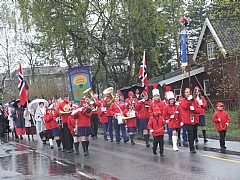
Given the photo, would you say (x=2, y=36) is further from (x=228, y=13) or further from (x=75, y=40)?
(x=228, y=13)

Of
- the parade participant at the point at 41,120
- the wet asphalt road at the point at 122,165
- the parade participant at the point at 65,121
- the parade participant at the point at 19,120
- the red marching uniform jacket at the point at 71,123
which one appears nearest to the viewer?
the wet asphalt road at the point at 122,165

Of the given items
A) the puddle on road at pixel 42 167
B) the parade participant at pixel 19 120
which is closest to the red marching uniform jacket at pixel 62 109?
the puddle on road at pixel 42 167

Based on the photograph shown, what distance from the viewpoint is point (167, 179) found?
30.7 feet

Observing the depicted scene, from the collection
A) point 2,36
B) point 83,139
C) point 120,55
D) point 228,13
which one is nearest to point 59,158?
point 83,139

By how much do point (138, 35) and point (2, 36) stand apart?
26.3 m

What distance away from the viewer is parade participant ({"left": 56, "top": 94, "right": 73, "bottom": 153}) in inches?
580

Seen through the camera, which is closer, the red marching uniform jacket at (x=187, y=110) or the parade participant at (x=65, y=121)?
the red marching uniform jacket at (x=187, y=110)

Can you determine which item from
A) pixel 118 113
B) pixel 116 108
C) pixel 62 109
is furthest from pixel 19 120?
pixel 62 109

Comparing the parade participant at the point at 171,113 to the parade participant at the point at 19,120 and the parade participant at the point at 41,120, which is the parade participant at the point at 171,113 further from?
the parade participant at the point at 19,120

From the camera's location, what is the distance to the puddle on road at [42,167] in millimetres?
10844

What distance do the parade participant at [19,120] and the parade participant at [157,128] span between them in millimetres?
11041

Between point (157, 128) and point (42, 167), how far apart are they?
3.53m

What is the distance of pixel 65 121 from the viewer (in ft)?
49.1

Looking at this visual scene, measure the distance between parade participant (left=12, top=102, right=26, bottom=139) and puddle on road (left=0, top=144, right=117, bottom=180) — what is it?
610cm
